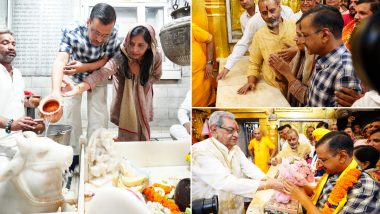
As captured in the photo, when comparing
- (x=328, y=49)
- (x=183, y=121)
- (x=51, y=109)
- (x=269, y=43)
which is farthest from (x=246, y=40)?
(x=51, y=109)

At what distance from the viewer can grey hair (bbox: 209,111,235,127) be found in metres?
1.79

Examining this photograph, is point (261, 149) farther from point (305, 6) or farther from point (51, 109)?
point (51, 109)

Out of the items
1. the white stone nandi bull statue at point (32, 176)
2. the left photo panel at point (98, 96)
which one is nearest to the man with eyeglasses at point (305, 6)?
the left photo panel at point (98, 96)

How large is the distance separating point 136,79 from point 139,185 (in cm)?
60

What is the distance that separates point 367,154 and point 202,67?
90 cm

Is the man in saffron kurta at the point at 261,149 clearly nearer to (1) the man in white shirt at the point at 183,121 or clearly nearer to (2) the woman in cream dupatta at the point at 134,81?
(1) the man in white shirt at the point at 183,121

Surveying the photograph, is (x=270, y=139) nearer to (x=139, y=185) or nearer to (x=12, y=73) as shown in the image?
(x=139, y=185)

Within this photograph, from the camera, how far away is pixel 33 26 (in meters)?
1.91

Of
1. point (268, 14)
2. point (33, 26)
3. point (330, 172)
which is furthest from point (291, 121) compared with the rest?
point (33, 26)

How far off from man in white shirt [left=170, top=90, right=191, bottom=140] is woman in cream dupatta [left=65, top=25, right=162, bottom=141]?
0.50 ft

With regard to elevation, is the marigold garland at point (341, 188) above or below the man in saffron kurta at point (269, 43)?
below

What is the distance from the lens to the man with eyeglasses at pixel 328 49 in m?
1.67

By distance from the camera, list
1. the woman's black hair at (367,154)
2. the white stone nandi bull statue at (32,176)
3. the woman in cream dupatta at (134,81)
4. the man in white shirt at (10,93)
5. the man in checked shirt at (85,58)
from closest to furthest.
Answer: the white stone nandi bull statue at (32,176)
the woman's black hair at (367,154)
the man in white shirt at (10,93)
the man in checked shirt at (85,58)
the woman in cream dupatta at (134,81)

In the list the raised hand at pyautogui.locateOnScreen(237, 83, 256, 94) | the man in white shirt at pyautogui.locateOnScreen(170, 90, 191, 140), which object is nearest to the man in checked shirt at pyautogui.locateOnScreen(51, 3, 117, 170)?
the man in white shirt at pyautogui.locateOnScreen(170, 90, 191, 140)
